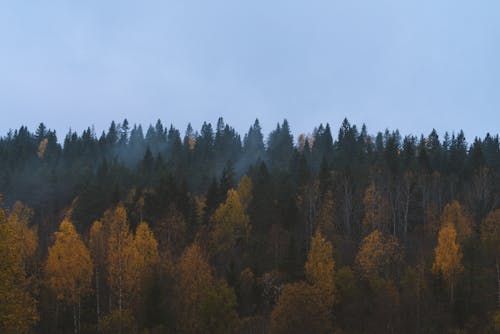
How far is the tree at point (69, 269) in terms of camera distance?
136 feet

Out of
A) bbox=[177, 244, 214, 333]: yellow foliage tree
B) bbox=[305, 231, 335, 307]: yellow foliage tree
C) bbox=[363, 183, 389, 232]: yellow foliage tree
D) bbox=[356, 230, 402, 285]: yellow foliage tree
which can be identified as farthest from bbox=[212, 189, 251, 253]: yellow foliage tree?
bbox=[177, 244, 214, 333]: yellow foliage tree

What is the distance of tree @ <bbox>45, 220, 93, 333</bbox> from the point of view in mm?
41344

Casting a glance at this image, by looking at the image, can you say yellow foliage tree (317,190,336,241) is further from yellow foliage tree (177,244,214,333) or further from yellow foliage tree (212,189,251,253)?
yellow foliage tree (177,244,214,333)

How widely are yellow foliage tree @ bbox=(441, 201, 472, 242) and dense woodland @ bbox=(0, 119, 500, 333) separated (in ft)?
0.79

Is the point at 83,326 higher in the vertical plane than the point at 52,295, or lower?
lower

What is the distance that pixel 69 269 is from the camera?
41750 millimetres

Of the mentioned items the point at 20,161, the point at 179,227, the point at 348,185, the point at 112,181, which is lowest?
the point at 179,227

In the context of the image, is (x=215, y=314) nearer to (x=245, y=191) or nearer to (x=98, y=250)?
(x=98, y=250)

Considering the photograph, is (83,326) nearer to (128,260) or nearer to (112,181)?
(128,260)

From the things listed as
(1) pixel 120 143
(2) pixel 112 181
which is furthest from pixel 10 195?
(1) pixel 120 143

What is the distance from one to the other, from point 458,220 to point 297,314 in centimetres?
3441

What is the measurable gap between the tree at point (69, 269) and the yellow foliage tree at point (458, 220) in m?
42.9

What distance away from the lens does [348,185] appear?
7512 cm

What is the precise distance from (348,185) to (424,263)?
25493 mm
